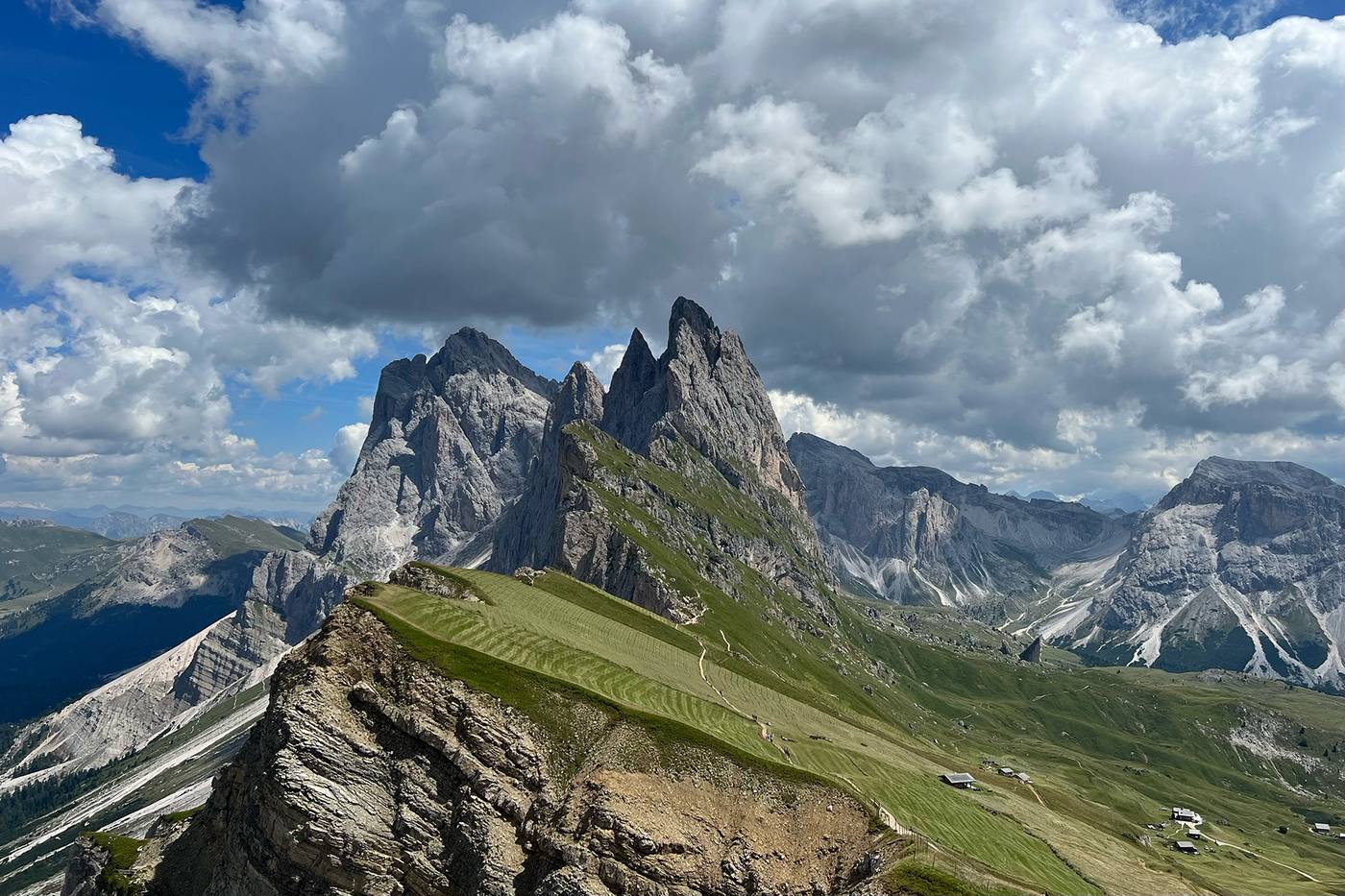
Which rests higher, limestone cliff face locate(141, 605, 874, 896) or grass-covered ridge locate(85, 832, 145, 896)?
limestone cliff face locate(141, 605, 874, 896)

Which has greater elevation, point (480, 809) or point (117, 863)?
point (480, 809)

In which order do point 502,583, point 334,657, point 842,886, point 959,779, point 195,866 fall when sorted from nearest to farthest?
1. point 842,886
2. point 334,657
3. point 195,866
4. point 959,779
5. point 502,583

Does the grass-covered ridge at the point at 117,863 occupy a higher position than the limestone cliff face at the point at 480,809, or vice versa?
the limestone cliff face at the point at 480,809

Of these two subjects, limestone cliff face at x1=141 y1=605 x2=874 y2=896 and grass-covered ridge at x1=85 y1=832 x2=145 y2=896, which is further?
grass-covered ridge at x1=85 y1=832 x2=145 y2=896

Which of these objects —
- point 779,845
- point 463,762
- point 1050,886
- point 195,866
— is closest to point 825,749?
point 1050,886

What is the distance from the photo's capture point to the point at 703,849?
Answer: 6906 centimetres

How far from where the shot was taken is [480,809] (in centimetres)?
7006

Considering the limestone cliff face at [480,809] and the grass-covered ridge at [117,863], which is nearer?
the limestone cliff face at [480,809]

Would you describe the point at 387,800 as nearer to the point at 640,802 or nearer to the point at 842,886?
the point at 640,802

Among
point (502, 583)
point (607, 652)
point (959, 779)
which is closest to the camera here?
point (607, 652)

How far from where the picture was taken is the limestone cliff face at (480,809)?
67.2m

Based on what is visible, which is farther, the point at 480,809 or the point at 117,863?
the point at 117,863

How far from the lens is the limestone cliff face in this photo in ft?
221

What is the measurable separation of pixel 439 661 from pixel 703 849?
1271 inches
